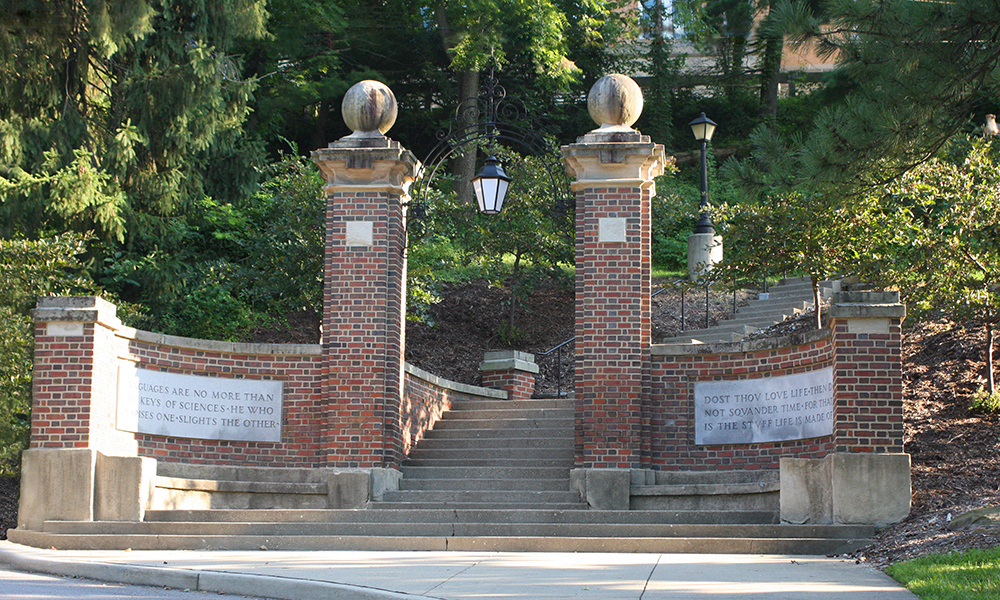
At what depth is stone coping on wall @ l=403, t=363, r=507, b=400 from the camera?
1330 cm

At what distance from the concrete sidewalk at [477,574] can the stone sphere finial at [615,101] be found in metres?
5.14

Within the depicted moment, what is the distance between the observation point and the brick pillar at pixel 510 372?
1619 cm

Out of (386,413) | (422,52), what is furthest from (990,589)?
(422,52)

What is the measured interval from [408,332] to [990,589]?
1546 cm

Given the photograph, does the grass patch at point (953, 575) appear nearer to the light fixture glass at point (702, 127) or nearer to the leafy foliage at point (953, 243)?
the leafy foliage at point (953, 243)

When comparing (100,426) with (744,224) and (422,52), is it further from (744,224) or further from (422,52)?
(422,52)

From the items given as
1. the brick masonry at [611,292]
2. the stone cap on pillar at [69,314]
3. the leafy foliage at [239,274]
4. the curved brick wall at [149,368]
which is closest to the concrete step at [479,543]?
the curved brick wall at [149,368]

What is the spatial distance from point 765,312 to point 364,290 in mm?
10161

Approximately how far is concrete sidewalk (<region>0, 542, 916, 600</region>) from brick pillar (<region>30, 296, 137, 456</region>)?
1576mm

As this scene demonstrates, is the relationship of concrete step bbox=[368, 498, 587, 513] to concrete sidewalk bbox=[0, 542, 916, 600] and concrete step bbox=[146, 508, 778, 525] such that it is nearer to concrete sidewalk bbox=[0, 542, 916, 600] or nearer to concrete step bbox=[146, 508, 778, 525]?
concrete step bbox=[146, 508, 778, 525]

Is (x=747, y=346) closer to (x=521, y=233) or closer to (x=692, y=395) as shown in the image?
(x=692, y=395)

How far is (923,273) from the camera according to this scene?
12633mm

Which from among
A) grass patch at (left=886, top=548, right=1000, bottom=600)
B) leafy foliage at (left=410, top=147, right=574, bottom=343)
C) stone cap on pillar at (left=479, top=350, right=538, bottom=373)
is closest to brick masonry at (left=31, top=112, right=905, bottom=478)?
grass patch at (left=886, top=548, right=1000, bottom=600)

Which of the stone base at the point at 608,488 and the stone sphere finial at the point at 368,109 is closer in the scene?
the stone base at the point at 608,488
